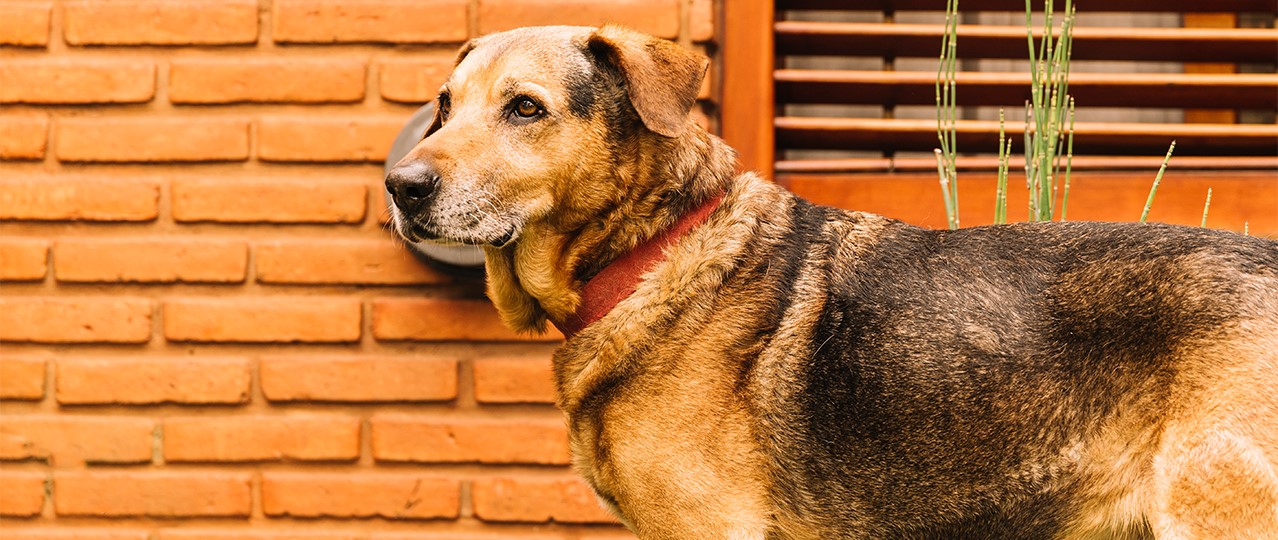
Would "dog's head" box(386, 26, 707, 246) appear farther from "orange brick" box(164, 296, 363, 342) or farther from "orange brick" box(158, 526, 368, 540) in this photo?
"orange brick" box(158, 526, 368, 540)

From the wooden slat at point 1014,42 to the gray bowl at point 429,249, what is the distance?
1.06 metres

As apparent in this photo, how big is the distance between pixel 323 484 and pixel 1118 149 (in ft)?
8.18

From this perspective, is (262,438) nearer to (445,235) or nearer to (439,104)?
(439,104)

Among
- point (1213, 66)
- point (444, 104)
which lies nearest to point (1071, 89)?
point (1213, 66)

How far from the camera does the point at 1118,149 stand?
132 inches

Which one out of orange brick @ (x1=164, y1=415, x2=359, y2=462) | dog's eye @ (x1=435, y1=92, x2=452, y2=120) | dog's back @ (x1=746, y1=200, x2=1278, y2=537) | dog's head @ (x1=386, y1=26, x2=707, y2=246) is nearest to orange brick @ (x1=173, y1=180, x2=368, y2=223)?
orange brick @ (x1=164, y1=415, x2=359, y2=462)

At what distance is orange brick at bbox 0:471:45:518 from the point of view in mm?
3131

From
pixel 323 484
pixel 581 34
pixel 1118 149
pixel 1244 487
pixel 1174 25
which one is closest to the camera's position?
pixel 1244 487

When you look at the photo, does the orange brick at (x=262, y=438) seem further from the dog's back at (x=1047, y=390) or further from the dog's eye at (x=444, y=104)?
the dog's back at (x=1047, y=390)

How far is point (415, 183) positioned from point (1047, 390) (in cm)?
114

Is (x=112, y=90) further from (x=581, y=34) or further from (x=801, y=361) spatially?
(x=801, y=361)

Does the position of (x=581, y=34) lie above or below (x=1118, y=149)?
above

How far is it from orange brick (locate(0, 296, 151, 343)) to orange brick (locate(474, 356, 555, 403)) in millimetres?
940

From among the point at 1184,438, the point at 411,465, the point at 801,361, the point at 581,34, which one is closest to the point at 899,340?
the point at 801,361
